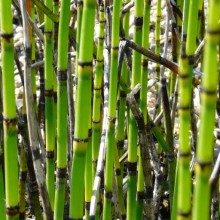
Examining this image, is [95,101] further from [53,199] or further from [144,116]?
[53,199]

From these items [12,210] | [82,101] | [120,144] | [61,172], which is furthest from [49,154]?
[82,101]

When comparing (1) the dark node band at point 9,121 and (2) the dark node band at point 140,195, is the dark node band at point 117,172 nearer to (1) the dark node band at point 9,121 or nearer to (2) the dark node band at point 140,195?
(2) the dark node band at point 140,195

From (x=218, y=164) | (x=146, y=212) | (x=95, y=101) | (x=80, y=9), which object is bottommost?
(x=146, y=212)

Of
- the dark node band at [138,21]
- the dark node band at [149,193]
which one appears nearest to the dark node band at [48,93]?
the dark node band at [138,21]

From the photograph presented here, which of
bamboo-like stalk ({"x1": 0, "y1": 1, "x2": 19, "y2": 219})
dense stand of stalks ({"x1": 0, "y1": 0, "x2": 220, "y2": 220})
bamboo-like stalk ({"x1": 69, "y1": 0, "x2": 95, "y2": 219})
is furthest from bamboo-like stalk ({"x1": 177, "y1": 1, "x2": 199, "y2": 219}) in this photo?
bamboo-like stalk ({"x1": 0, "y1": 1, "x2": 19, "y2": 219})

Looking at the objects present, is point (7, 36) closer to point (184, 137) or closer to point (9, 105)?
point (9, 105)

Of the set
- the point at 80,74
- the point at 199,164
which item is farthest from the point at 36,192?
the point at 199,164
